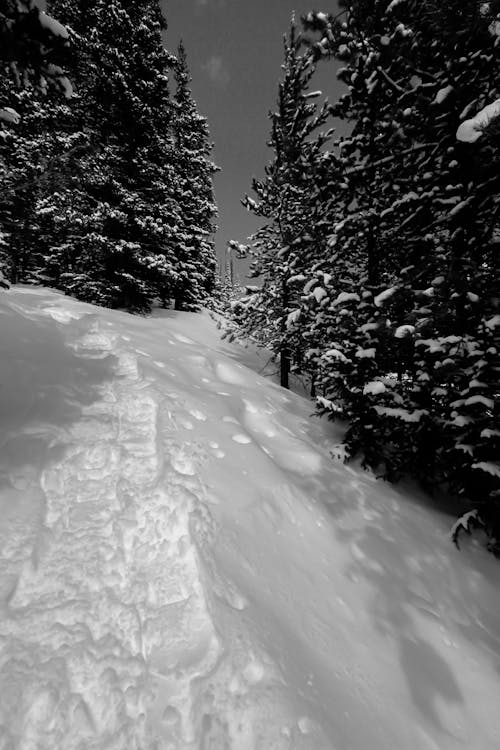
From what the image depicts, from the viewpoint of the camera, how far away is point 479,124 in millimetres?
2717

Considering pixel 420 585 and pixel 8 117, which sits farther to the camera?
pixel 8 117

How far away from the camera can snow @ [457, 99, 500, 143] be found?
2.67m

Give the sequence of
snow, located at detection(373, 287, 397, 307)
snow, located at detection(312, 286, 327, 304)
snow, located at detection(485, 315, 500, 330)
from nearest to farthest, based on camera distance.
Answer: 1. snow, located at detection(485, 315, 500, 330)
2. snow, located at detection(373, 287, 397, 307)
3. snow, located at detection(312, 286, 327, 304)

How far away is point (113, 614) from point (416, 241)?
21.6 feet

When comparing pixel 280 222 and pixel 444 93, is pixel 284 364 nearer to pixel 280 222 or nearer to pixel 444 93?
pixel 280 222

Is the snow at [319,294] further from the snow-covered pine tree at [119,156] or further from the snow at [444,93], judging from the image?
the snow-covered pine tree at [119,156]

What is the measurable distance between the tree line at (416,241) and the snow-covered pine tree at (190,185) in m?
14.4

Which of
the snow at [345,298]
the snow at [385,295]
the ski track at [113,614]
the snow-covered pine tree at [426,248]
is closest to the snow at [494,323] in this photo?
the snow-covered pine tree at [426,248]

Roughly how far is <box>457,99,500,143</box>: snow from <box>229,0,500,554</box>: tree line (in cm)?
101

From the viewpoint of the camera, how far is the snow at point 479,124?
267cm

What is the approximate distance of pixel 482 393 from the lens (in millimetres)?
4473

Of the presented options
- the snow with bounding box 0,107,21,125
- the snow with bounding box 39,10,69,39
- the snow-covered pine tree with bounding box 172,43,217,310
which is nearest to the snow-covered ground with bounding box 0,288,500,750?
the snow with bounding box 0,107,21,125

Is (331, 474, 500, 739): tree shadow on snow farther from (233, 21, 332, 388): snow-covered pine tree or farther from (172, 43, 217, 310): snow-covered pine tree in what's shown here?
(172, 43, 217, 310): snow-covered pine tree

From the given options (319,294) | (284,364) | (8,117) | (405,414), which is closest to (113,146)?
(8,117)
